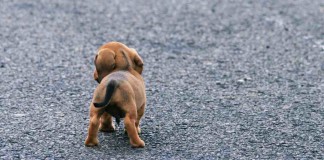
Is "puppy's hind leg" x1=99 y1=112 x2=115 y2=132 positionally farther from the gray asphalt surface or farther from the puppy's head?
the puppy's head

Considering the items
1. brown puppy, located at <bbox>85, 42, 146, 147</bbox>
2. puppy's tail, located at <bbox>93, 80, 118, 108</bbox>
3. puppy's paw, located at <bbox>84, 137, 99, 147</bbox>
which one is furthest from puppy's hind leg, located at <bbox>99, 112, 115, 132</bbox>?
puppy's tail, located at <bbox>93, 80, 118, 108</bbox>

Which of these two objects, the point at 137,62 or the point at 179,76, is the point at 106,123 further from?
the point at 179,76

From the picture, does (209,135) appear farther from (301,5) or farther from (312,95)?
(301,5)

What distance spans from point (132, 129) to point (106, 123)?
0.37 m

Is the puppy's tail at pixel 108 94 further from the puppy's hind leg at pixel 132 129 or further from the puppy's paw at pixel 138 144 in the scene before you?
the puppy's paw at pixel 138 144

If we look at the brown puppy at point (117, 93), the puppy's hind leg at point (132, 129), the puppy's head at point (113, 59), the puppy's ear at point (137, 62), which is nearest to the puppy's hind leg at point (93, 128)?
the brown puppy at point (117, 93)

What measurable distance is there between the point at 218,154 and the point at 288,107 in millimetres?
1047

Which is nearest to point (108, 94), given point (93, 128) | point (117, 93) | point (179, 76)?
point (117, 93)

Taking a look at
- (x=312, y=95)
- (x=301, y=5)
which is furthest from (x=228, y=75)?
(x=301, y=5)

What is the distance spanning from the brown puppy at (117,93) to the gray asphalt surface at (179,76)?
0.11 m

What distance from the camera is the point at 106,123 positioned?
4.61 metres

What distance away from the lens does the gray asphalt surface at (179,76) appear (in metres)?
4.52

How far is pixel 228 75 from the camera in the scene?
604cm

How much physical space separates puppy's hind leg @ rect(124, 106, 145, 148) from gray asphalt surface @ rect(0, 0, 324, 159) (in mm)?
53
